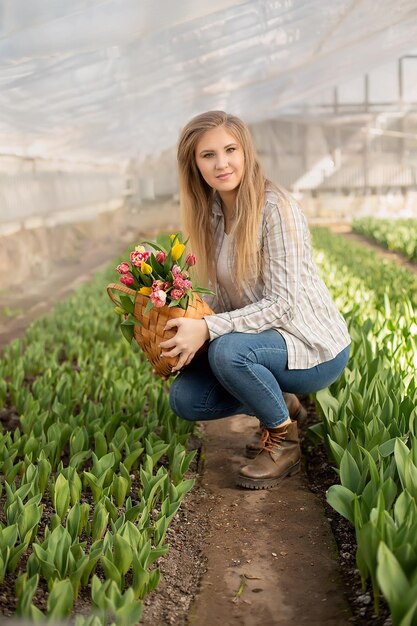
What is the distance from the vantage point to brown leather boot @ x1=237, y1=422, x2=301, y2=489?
2615 millimetres

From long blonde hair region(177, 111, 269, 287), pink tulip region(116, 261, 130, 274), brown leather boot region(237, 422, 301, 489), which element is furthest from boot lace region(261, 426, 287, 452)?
pink tulip region(116, 261, 130, 274)

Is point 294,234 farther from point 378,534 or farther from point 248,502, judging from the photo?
point 378,534

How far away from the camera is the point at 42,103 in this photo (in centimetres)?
541

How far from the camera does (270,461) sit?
2.63m

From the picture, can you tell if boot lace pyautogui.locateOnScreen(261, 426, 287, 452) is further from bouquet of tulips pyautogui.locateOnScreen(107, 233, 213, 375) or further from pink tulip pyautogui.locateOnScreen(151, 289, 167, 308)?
pink tulip pyautogui.locateOnScreen(151, 289, 167, 308)

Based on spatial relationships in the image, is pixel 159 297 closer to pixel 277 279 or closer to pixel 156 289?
pixel 156 289

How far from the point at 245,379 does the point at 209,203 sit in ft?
2.03

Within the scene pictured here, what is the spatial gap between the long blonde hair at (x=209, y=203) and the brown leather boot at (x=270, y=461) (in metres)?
0.50

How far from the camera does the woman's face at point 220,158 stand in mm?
2479

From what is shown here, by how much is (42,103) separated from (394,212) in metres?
12.6

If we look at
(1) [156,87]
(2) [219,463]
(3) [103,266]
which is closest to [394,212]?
(3) [103,266]

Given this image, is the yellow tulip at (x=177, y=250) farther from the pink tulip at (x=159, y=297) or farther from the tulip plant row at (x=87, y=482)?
the tulip plant row at (x=87, y=482)

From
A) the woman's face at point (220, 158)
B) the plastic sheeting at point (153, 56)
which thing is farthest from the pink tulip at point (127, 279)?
the plastic sheeting at point (153, 56)

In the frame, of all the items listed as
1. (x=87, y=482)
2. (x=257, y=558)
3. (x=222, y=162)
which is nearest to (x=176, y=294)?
(x=222, y=162)
